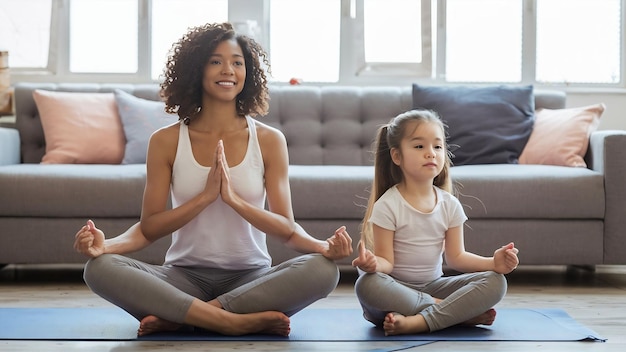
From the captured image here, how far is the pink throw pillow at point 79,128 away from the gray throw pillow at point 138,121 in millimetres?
55

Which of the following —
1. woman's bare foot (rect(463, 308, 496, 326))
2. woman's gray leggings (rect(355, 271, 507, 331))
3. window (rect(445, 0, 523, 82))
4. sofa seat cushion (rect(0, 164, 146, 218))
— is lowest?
woman's bare foot (rect(463, 308, 496, 326))

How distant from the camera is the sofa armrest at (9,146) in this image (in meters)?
3.79

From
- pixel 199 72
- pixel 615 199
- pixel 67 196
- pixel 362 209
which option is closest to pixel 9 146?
pixel 67 196

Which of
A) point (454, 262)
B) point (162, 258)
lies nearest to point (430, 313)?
point (454, 262)

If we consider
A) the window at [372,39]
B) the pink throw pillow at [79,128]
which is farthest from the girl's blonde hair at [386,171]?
the window at [372,39]

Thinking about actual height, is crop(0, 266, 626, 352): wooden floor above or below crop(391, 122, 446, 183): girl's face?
below

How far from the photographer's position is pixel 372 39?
5016mm

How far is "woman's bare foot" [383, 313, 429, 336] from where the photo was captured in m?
2.25

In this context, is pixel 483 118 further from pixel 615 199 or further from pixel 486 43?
pixel 486 43

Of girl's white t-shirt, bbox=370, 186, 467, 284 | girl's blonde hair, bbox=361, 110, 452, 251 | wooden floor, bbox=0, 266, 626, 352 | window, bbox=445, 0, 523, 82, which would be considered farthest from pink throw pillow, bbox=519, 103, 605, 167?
girl's white t-shirt, bbox=370, 186, 467, 284

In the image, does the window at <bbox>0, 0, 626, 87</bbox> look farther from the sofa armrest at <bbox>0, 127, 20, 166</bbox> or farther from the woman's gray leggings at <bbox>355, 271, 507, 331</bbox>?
the woman's gray leggings at <bbox>355, 271, 507, 331</bbox>

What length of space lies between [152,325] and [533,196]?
5.67ft

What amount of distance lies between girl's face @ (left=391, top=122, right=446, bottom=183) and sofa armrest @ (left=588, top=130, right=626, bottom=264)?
3.90 ft

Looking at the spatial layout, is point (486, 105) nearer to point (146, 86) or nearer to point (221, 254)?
point (146, 86)
